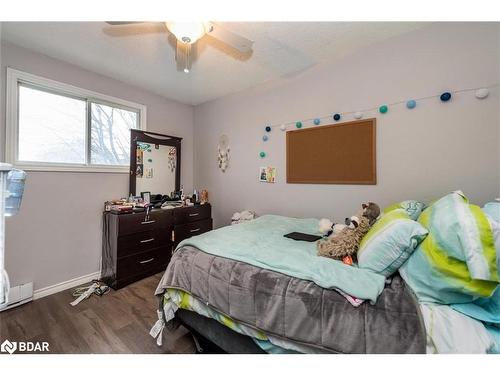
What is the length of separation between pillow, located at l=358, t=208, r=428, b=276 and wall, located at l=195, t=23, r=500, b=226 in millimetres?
1060

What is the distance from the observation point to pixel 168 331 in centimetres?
158

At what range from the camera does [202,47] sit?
6.48 ft

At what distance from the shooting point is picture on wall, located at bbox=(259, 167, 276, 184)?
2701mm

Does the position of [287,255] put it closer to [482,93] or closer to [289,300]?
[289,300]

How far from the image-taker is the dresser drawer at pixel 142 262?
2236 millimetres

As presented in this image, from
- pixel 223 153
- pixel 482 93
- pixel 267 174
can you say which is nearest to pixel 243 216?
pixel 267 174

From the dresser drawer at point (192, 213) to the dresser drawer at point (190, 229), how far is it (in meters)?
0.06

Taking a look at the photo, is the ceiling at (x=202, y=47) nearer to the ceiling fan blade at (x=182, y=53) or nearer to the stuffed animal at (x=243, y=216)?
the ceiling fan blade at (x=182, y=53)

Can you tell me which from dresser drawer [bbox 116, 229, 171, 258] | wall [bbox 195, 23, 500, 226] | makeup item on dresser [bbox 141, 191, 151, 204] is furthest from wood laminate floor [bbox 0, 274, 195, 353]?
wall [bbox 195, 23, 500, 226]

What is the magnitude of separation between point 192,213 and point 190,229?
224 mm

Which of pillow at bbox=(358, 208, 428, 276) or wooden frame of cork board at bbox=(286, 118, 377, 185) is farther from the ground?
wooden frame of cork board at bbox=(286, 118, 377, 185)

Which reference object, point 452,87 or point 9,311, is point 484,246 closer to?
point 452,87

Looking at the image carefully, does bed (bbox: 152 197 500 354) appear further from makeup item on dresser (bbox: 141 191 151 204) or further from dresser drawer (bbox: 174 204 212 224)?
makeup item on dresser (bbox: 141 191 151 204)

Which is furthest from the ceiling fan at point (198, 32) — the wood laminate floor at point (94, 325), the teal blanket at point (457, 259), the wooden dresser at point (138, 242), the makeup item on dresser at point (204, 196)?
the makeup item on dresser at point (204, 196)
